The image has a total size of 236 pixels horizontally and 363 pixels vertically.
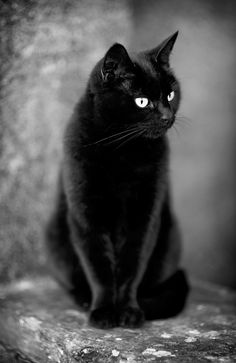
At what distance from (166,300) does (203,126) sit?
1082mm

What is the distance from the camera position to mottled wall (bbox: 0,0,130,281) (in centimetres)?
175

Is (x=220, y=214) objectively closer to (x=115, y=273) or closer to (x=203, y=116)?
(x=203, y=116)

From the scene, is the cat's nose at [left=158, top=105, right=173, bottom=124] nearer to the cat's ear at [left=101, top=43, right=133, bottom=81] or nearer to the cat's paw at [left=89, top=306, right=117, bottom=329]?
the cat's ear at [left=101, top=43, right=133, bottom=81]

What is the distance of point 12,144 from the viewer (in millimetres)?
1991

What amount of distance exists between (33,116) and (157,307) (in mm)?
1079

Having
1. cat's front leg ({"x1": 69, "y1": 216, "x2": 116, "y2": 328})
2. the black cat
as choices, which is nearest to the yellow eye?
the black cat

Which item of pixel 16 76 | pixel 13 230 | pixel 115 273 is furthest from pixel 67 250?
pixel 16 76

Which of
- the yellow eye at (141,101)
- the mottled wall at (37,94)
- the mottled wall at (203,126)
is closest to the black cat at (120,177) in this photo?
the yellow eye at (141,101)

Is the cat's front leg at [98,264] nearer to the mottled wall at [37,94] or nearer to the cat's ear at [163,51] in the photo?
the mottled wall at [37,94]

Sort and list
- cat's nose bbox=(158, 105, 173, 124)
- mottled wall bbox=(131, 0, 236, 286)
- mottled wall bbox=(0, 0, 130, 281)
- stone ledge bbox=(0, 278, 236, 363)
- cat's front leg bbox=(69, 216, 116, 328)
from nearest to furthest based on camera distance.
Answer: stone ledge bbox=(0, 278, 236, 363), cat's nose bbox=(158, 105, 173, 124), cat's front leg bbox=(69, 216, 116, 328), mottled wall bbox=(0, 0, 130, 281), mottled wall bbox=(131, 0, 236, 286)

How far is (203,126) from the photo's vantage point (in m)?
2.38

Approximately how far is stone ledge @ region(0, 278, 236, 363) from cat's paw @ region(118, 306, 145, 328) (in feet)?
0.09

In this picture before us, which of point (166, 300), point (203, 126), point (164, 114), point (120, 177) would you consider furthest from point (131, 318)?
point (203, 126)

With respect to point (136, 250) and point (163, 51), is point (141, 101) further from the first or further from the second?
point (136, 250)
